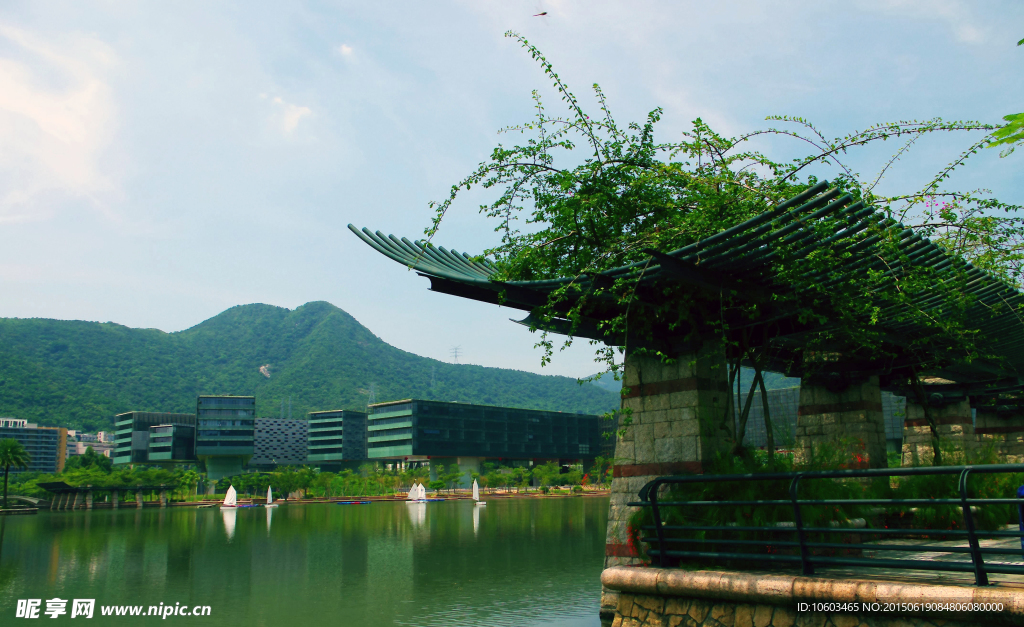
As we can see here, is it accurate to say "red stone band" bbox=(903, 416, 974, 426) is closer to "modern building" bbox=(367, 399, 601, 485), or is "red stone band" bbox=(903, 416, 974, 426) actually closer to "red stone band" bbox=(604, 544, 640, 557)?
"red stone band" bbox=(604, 544, 640, 557)

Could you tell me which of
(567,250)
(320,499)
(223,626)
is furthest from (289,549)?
(320,499)

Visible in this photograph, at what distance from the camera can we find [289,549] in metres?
28.9

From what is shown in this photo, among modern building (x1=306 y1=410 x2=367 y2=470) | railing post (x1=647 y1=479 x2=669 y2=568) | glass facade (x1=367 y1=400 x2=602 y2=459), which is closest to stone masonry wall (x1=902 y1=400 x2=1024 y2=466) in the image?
railing post (x1=647 y1=479 x2=669 y2=568)

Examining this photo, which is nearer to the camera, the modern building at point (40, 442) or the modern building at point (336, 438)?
the modern building at point (336, 438)

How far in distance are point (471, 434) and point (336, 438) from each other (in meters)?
31.2

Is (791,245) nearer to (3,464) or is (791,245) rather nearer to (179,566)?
(179,566)

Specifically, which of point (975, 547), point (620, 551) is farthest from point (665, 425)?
point (975, 547)

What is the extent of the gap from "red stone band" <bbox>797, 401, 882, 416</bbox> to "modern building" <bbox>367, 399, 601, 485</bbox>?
352 feet

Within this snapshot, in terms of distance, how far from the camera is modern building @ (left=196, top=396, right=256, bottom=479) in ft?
394

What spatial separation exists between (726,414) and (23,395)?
9173 inches

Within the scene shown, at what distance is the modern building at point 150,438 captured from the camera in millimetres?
123188

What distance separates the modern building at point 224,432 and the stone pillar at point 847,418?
118 meters

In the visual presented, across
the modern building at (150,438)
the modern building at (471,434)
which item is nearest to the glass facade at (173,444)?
the modern building at (150,438)

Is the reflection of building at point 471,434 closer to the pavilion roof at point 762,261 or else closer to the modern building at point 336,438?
the modern building at point 336,438
